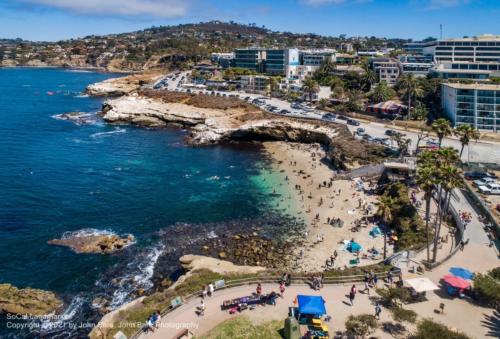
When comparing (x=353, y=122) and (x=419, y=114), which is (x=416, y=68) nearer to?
(x=419, y=114)

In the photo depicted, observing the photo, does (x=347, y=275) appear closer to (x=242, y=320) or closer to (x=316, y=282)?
(x=316, y=282)

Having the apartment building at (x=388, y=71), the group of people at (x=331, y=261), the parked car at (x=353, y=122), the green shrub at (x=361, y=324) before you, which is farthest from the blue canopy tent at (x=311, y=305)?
the apartment building at (x=388, y=71)

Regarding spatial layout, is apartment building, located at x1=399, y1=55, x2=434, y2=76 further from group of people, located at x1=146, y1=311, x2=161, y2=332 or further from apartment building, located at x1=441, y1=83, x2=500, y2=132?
group of people, located at x1=146, y1=311, x2=161, y2=332

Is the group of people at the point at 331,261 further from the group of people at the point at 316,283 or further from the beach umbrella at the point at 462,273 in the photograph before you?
the beach umbrella at the point at 462,273

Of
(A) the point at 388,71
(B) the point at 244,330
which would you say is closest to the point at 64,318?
(B) the point at 244,330

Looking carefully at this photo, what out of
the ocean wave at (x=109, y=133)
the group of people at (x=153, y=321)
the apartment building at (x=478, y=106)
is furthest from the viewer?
the ocean wave at (x=109, y=133)

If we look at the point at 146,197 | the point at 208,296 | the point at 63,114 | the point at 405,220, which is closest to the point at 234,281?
the point at 208,296
